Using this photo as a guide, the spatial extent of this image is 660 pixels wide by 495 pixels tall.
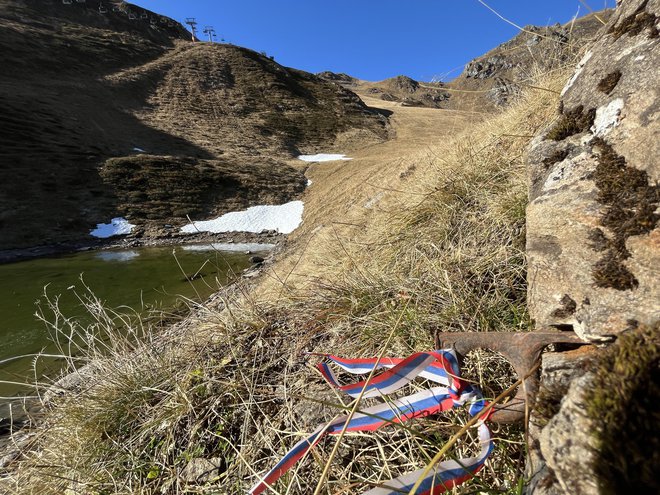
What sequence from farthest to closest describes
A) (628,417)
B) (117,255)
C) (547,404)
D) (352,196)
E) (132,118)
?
(132,118) < (352,196) < (117,255) < (547,404) < (628,417)

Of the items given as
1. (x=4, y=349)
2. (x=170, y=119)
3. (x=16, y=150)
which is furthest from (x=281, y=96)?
(x=4, y=349)

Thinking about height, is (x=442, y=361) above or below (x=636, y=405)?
below

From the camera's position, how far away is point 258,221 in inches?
711

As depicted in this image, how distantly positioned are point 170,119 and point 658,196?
120ft

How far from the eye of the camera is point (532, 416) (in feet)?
2.95

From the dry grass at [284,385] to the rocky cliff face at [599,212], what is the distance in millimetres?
399

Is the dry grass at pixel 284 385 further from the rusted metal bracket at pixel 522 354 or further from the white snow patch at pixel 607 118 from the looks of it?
the white snow patch at pixel 607 118

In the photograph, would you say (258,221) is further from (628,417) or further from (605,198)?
(628,417)

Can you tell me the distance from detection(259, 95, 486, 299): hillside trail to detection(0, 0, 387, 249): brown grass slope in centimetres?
305

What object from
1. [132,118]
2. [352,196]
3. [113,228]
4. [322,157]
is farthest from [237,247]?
[132,118]

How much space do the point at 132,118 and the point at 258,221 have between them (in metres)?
20.8

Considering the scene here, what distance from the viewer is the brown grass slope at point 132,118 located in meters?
18.4

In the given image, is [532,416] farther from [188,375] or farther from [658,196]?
[188,375]

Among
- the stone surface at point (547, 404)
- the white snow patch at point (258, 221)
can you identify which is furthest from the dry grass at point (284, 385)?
the white snow patch at point (258, 221)
